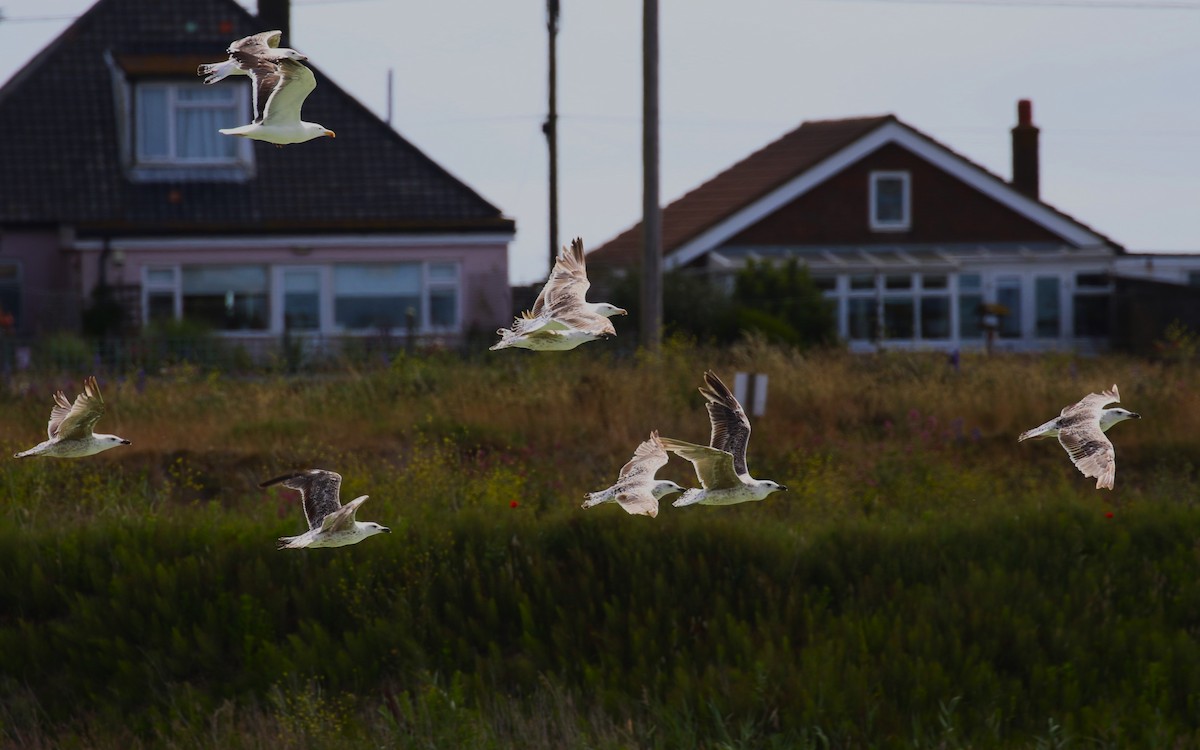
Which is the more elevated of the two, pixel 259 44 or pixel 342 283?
pixel 259 44

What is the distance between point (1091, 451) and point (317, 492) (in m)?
2.98

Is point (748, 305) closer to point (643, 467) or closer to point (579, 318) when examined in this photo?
point (643, 467)

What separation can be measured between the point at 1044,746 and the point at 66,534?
341 inches

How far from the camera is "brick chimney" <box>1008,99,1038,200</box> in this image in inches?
1570

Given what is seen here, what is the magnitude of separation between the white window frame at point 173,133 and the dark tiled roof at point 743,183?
8262mm

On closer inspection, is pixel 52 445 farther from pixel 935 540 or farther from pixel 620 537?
pixel 935 540

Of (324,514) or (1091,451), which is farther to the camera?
(324,514)

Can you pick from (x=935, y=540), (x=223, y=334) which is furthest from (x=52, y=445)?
(x=223, y=334)

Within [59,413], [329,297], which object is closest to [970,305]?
[329,297]

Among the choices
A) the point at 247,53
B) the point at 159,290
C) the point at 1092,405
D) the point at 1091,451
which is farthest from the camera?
the point at 159,290

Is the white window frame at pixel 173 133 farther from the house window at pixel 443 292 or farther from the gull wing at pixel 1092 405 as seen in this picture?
the gull wing at pixel 1092 405

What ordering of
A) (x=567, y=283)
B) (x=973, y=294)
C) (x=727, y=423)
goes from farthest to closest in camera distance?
1. (x=973, y=294)
2. (x=567, y=283)
3. (x=727, y=423)

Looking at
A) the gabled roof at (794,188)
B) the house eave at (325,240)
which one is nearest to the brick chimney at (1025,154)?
the gabled roof at (794,188)

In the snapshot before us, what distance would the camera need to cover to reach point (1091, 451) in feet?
17.7
